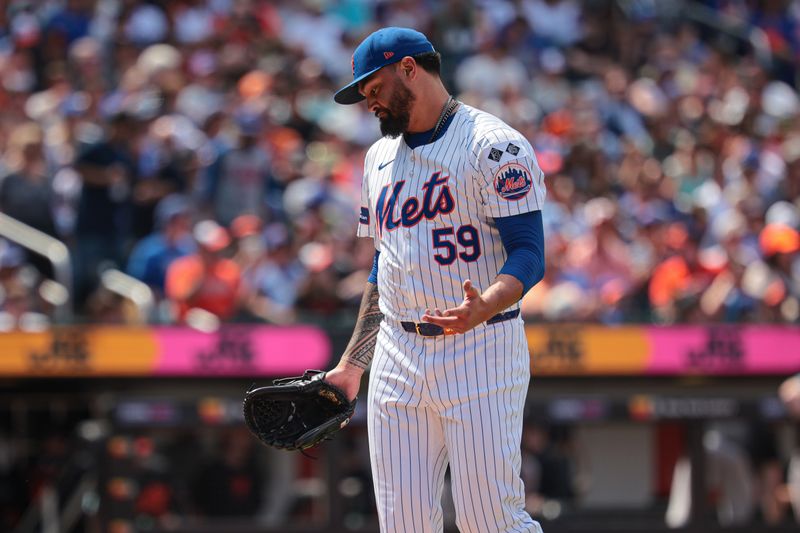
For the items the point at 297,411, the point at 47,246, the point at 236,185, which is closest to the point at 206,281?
the point at 47,246

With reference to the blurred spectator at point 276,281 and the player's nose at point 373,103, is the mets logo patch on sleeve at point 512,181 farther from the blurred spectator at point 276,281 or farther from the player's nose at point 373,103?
the blurred spectator at point 276,281

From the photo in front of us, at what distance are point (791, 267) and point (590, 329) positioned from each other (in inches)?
68.4

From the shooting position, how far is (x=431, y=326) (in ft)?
12.9

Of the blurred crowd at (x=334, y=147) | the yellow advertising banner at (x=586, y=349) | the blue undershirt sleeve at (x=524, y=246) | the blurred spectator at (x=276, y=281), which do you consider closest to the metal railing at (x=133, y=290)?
the blurred crowd at (x=334, y=147)

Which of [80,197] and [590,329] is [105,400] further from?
[590,329]

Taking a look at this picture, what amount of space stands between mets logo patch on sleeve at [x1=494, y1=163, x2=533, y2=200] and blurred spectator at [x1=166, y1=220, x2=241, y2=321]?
4.68 metres

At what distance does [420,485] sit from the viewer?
3.98 metres

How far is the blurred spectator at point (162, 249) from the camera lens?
8.90 metres

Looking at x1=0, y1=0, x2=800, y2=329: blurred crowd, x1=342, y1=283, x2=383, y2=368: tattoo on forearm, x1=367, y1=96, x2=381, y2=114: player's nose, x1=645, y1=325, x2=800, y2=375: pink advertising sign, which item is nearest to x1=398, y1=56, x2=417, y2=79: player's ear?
x1=367, y1=96, x2=381, y2=114: player's nose

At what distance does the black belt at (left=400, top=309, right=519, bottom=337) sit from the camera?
155 inches

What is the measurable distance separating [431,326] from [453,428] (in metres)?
0.32

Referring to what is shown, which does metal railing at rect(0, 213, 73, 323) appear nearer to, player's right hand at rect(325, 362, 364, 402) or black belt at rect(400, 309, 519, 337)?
player's right hand at rect(325, 362, 364, 402)

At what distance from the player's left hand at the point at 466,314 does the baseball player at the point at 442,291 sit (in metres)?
0.22

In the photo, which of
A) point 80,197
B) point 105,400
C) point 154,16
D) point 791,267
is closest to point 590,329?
point 791,267
